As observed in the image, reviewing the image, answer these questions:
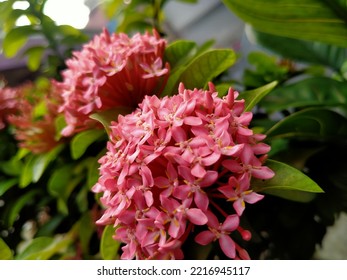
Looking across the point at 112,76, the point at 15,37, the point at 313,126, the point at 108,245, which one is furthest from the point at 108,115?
the point at 15,37

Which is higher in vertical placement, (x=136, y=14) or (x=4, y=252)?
(x=136, y=14)

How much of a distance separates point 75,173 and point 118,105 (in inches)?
8.2

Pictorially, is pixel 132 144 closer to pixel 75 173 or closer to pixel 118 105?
pixel 118 105

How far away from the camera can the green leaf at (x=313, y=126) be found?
41 centimetres

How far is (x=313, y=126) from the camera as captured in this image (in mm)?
438

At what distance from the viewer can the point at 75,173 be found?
1.88 feet

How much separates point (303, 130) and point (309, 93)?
12cm

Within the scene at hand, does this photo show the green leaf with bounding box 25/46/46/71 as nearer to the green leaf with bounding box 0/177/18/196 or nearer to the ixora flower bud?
the green leaf with bounding box 0/177/18/196

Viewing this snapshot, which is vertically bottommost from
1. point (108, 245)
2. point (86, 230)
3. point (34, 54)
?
point (86, 230)

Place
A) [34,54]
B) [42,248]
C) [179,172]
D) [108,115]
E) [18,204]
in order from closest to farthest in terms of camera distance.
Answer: [179,172] → [108,115] → [42,248] → [18,204] → [34,54]

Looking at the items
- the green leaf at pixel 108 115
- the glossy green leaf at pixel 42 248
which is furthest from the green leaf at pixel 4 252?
the green leaf at pixel 108 115

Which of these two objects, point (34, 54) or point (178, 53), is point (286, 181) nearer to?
point (178, 53)

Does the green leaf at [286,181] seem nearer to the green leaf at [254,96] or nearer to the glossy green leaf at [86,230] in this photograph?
the green leaf at [254,96]

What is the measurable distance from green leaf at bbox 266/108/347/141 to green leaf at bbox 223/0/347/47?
0.10 m
